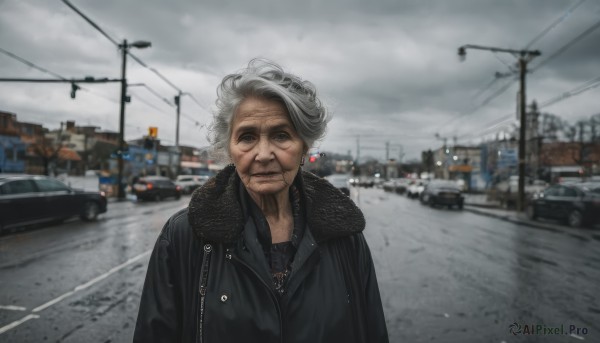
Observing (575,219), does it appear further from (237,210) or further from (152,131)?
(152,131)

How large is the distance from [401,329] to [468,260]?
4.18m

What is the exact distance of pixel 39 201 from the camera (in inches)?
423

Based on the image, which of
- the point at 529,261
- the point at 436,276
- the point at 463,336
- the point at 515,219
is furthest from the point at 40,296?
the point at 515,219

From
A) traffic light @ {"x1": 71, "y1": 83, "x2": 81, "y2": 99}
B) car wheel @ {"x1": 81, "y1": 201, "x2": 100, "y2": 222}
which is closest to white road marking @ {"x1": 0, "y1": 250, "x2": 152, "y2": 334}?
car wheel @ {"x1": 81, "y1": 201, "x2": 100, "y2": 222}

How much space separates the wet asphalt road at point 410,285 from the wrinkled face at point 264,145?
9.54 feet

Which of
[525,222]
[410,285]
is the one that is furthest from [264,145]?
[525,222]

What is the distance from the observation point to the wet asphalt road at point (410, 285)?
4020mm

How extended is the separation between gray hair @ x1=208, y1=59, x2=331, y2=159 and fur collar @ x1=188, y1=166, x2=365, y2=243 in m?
0.23

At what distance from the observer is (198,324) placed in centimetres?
146

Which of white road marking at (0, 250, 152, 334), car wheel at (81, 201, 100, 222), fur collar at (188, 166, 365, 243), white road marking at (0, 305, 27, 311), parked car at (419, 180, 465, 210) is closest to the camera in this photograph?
fur collar at (188, 166, 365, 243)

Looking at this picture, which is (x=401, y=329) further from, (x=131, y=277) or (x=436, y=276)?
(x=131, y=277)

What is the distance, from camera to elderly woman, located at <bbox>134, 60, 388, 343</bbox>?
4.79 feet

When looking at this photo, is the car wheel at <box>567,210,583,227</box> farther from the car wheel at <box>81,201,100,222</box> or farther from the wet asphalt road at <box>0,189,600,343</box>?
the car wheel at <box>81,201,100,222</box>

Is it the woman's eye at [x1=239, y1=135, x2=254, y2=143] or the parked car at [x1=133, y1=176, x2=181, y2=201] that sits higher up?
the woman's eye at [x1=239, y1=135, x2=254, y2=143]
